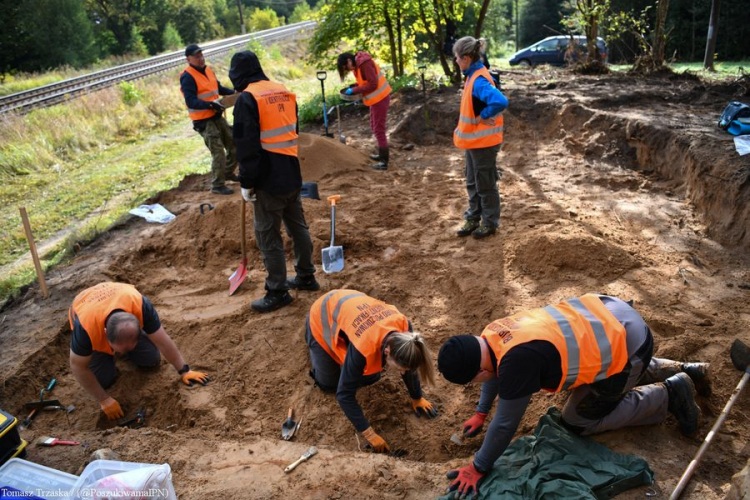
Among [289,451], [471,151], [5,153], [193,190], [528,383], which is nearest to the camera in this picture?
[528,383]

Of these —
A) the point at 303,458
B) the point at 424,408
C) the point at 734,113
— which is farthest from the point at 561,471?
the point at 734,113

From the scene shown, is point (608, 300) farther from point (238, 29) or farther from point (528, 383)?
point (238, 29)

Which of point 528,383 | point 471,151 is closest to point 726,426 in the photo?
point 528,383

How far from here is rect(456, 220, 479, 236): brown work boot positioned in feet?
17.4

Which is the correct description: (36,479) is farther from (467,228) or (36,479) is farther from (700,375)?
(467,228)

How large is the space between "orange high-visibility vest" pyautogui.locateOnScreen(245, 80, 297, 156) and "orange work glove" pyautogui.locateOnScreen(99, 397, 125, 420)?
2.20 m

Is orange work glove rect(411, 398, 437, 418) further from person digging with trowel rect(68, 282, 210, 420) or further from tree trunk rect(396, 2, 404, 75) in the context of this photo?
tree trunk rect(396, 2, 404, 75)

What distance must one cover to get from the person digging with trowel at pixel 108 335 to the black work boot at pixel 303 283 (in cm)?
119

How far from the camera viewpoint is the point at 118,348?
10.1ft


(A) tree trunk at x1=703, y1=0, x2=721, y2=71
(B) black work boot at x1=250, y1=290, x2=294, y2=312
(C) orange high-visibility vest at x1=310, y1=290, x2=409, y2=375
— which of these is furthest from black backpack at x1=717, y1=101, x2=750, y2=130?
(A) tree trunk at x1=703, y1=0, x2=721, y2=71

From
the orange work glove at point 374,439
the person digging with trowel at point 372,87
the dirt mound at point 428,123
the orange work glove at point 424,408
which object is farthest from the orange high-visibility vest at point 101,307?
the dirt mound at point 428,123

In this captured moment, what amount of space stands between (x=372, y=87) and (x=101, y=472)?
603 cm

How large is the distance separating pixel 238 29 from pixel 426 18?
121 ft

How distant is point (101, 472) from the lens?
2.43 m
